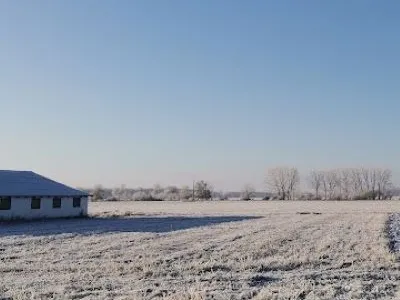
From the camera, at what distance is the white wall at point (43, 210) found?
44.9m

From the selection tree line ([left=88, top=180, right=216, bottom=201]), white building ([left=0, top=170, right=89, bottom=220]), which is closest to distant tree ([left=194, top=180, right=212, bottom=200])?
tree line ([left=88, top=180, right=216, bottom=201])

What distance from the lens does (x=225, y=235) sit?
29.2 m

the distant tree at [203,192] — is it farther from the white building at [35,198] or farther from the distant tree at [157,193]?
the white building at [35,198]

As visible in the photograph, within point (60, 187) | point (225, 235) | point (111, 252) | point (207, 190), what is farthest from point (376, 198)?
point (111, 252)

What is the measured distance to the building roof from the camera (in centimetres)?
4612

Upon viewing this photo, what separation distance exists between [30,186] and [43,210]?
2564 millimetres

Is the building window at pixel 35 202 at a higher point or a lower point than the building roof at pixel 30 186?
lower

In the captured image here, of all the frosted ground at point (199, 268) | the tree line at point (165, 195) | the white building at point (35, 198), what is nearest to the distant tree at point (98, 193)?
the tree line at point (165, 195)

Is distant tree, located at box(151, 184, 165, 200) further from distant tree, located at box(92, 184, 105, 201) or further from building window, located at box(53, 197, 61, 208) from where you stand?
building window, located at box(53, 197, 61, 208)

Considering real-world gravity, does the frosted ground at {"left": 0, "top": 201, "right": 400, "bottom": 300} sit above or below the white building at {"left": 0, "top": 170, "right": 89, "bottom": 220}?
below

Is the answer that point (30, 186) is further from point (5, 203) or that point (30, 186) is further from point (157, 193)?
point (157, 193)

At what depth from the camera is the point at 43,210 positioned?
4778 centimetres

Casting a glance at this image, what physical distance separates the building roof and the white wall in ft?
1.81

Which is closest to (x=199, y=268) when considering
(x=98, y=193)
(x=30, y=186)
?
(x=30, y=186)
